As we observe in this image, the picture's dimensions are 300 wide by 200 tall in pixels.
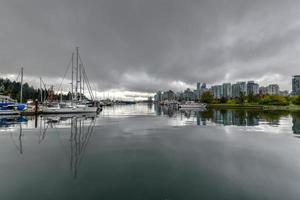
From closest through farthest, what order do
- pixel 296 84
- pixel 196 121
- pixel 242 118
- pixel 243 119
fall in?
pixel 196 121 < pixel 243 119 < pixel 242 118 < pixel 296 84

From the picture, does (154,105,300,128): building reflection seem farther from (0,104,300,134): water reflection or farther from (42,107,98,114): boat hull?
(42,107,98,114): boat hull

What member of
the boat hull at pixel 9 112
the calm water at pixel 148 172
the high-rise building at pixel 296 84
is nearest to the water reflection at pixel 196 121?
the calm water at pixel 148 172

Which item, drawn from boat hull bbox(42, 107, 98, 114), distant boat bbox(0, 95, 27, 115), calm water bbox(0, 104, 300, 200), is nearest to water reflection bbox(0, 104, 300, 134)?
calm water bbox(0, 104, 300, 200)

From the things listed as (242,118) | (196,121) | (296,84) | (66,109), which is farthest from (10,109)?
(296,84)

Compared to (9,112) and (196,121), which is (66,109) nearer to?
(9,112)

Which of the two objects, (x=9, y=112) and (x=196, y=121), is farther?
(x=9, y=112)

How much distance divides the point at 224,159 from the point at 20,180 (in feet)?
34.1

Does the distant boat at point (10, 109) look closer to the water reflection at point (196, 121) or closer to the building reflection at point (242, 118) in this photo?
the water reflection at point (196, 121)

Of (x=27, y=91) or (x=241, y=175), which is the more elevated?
(x=27, y=91)

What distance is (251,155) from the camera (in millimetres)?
11391

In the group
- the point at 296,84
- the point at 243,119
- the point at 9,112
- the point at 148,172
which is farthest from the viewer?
the point at 296,84

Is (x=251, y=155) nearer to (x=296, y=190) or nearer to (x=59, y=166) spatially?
(x=296, y=190)

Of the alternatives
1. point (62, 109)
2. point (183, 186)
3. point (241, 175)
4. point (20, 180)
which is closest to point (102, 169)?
point (20, 180)

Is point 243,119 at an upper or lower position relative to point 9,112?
lower
